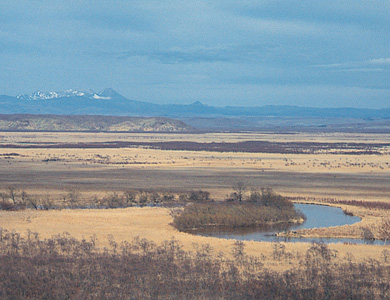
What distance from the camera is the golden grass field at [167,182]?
90.1 ft

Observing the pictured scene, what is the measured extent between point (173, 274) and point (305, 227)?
43.4 feet

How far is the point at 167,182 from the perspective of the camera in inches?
1962

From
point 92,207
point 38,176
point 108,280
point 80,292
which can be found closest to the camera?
point 80,292

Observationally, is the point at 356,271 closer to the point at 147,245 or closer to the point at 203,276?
the point at 203,276

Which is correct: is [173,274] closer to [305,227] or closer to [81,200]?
[305,227]

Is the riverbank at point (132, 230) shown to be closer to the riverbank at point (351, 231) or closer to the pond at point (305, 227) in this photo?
the pond at point (305, 227)

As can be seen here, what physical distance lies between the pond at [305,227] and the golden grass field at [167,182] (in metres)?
1.35

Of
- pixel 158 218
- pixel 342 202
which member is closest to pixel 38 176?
pixel 158 218

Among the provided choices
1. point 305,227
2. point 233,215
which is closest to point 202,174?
point 233,215

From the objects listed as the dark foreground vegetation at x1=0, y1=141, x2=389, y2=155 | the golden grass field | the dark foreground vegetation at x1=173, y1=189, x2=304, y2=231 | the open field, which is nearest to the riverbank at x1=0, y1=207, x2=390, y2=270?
the golden grass field

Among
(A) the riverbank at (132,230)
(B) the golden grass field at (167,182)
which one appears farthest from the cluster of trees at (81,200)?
(A) the riverbank at (132,230)

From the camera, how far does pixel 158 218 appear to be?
104 feet

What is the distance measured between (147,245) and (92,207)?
14196 mm

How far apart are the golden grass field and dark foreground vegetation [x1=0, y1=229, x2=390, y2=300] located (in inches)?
62.7
